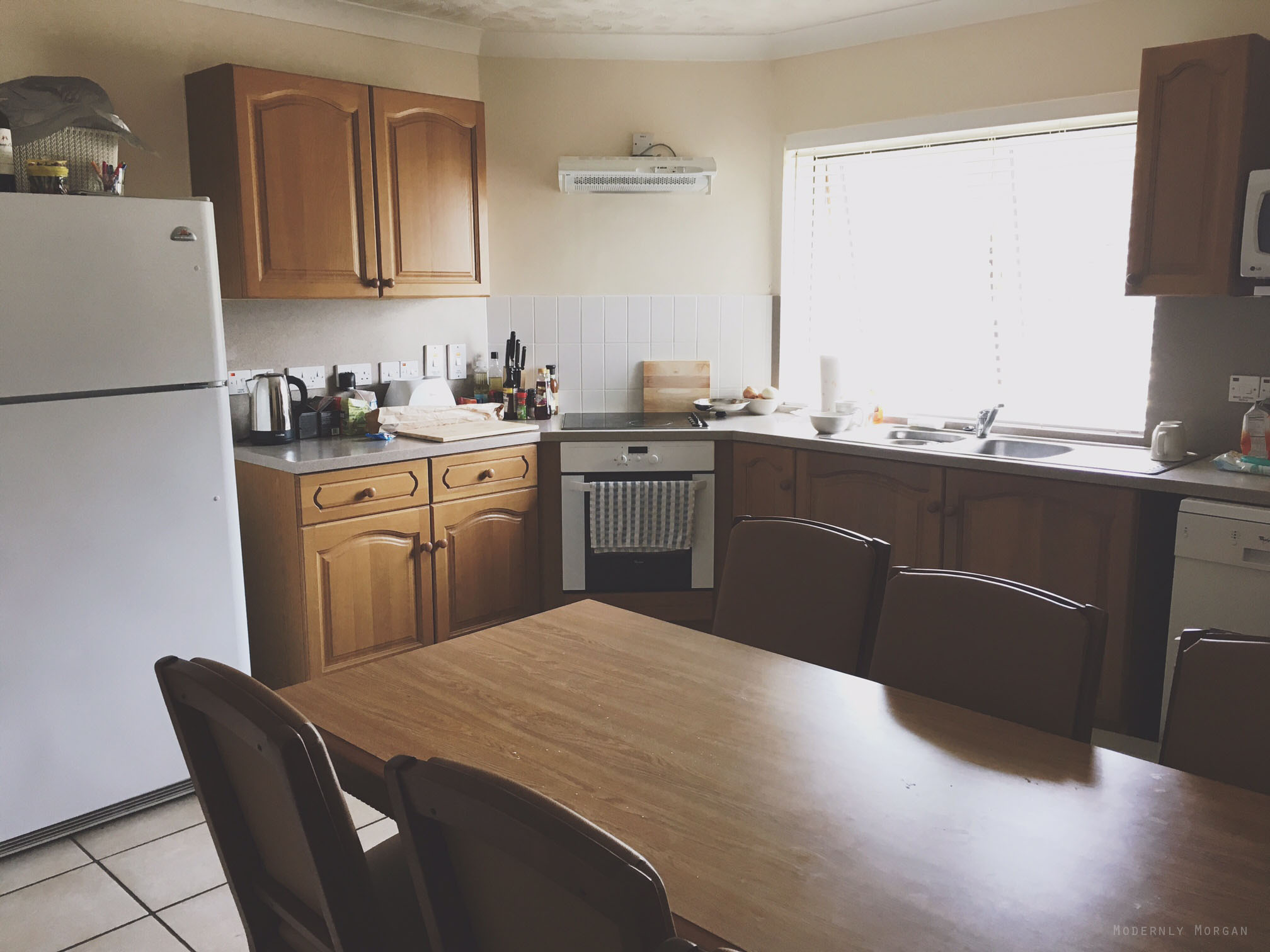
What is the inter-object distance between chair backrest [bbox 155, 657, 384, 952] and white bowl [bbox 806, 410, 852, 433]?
2.57 meters

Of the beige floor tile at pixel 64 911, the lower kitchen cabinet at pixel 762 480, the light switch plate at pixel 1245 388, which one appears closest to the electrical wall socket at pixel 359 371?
the lower kitchen cabinet at pixel 762 480

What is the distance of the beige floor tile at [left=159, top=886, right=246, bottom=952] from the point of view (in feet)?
7.10

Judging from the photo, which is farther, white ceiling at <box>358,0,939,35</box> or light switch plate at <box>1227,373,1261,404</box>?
white ceiling at <box>358,0,939,35</box>

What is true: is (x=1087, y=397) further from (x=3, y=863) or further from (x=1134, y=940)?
(x=3, y=863)

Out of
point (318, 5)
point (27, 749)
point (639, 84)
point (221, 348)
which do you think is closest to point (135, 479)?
point (221, 348)

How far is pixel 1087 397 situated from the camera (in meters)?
3.50

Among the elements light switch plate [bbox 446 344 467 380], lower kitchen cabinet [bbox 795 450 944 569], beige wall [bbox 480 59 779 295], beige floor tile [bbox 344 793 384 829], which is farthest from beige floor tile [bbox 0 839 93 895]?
beige wall [bbox 480 59 779 295]

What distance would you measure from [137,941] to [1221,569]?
274 cm

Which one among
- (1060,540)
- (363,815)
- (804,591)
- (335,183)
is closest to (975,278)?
(1060,540)

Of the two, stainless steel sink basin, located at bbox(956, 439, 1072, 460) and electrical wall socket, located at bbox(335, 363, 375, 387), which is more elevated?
electrical wall socket, located at bbox(335, 363, 375, 387)

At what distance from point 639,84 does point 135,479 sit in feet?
8.42

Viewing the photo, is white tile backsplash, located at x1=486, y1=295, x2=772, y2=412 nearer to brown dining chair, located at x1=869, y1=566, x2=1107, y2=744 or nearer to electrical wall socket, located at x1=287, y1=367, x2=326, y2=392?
electrical wall socket, located at x1=287, y1=367, x2=326, y2=392

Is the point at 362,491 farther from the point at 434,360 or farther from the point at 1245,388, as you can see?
the point at 1245,388

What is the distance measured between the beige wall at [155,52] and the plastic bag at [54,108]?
382 mm
